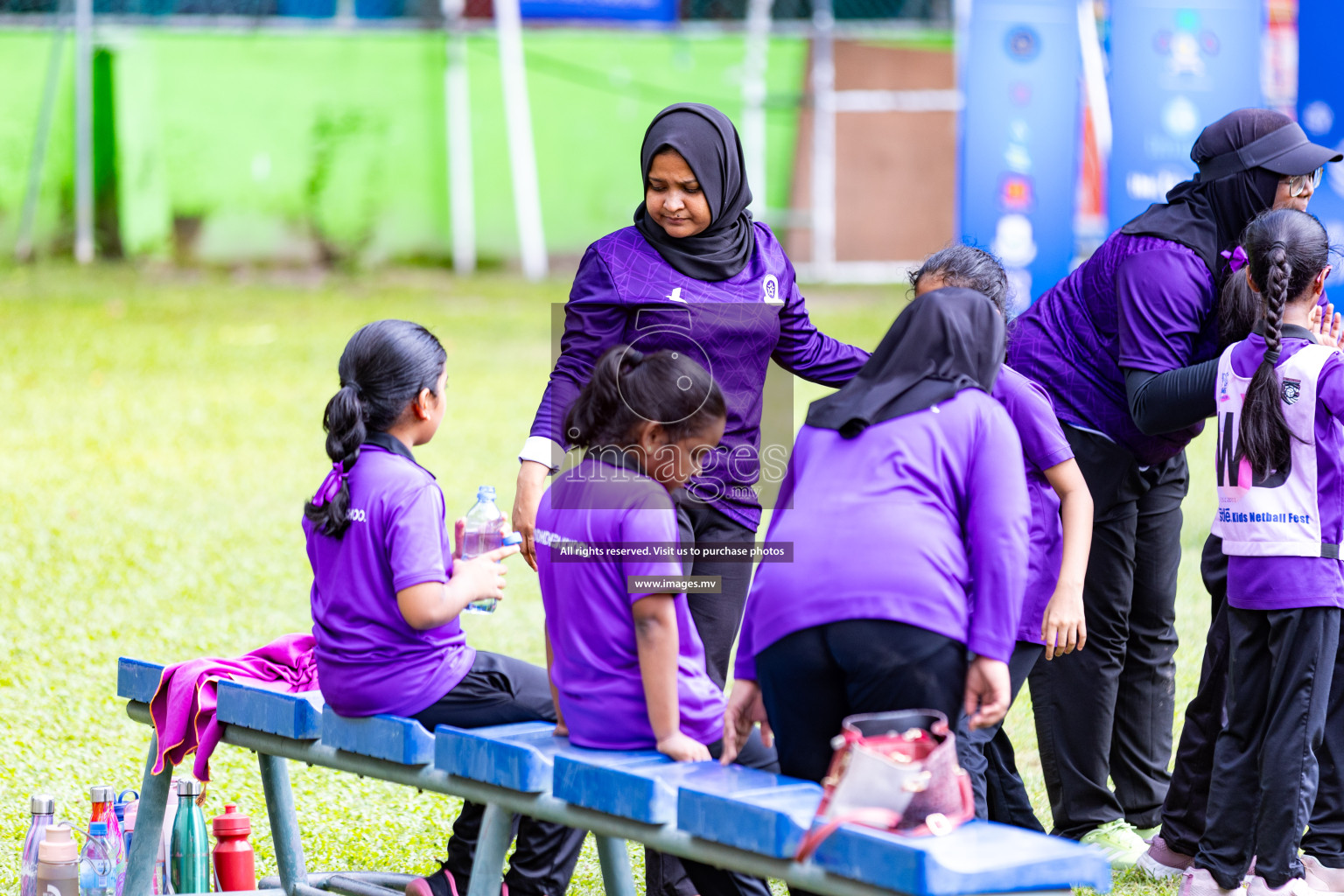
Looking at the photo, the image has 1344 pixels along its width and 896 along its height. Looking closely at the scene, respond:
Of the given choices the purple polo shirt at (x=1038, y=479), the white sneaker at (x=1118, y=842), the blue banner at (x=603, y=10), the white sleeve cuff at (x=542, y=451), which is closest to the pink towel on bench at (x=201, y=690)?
the white sleeve cuff at (x=542, y=451)

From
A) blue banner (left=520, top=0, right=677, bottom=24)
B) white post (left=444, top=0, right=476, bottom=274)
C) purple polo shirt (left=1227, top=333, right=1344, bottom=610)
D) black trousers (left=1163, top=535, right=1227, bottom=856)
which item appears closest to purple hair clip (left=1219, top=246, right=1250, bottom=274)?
purple polo shirt (left=1227, top=333, right=1344, bottom=610)

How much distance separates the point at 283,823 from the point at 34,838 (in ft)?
1.91

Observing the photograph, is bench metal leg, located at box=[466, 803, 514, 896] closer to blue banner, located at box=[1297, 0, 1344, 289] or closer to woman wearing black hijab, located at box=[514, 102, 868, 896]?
woman wearing black hijab, located at box=[514, 102, 868, 896]

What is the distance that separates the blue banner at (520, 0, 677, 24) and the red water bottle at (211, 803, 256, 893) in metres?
14.8

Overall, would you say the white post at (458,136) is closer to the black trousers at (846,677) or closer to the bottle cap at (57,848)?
the bottle cap at (57,848)

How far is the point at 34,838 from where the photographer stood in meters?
4.00

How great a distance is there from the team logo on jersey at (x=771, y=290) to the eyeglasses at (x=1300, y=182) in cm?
134

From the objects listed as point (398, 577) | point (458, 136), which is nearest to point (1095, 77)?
point (458, 136)

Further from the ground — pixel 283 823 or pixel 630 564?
pixel 630 564

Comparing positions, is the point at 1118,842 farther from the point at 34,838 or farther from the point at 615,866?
the point at 34,838

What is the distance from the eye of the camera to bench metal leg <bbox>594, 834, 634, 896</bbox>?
148 inches

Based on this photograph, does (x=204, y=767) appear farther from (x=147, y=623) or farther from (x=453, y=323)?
(x=453, y=323)

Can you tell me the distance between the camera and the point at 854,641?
3064 millimetres

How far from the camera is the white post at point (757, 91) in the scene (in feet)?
59.2
